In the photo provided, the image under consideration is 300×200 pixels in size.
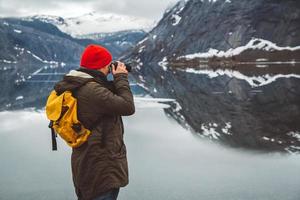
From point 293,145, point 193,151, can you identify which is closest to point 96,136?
point 193,151

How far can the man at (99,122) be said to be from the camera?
6645 mm

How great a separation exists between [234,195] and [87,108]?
5569mm

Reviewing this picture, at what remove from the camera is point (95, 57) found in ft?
22.5

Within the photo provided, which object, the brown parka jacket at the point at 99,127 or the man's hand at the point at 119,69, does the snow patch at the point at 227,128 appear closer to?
the man's hand at the point at 119,69

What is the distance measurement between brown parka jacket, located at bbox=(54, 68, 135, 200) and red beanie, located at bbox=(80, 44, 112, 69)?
8 cm

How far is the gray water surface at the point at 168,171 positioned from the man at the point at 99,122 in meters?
4.60

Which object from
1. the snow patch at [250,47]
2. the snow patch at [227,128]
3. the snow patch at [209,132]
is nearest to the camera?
the snow patch at [209,132]

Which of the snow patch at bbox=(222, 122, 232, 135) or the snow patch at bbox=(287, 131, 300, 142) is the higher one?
the snow patch at bbox=(287, 131, 300, 142)

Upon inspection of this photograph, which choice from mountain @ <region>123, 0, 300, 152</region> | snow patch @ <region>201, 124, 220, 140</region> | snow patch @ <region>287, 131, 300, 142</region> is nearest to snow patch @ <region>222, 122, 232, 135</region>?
mountain @ <region>123, 0, 300, 152</region>

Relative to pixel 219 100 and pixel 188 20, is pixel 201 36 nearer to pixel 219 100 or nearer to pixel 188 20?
pixel 188 20

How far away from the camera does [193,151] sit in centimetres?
1680

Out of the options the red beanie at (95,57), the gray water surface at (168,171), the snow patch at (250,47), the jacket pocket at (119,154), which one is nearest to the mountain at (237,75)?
the snow patch at (250,47)

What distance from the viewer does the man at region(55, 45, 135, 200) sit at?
6645 millimetres

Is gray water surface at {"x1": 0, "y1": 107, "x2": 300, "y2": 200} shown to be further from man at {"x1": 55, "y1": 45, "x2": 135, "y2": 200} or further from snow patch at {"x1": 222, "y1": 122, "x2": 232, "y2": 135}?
man at {"x1": 55, "y1": 45, "x2": 135, "y2": 200}
